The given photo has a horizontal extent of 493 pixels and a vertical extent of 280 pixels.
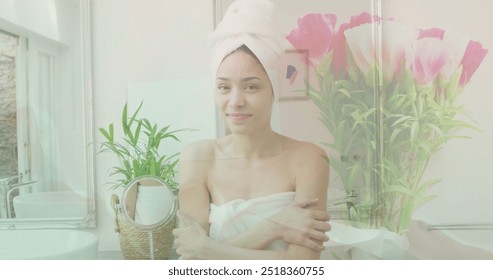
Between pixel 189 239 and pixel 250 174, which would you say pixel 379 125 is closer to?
pixel 250 174

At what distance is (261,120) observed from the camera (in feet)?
5.11

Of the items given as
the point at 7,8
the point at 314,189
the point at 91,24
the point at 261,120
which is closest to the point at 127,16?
the point at 91,24

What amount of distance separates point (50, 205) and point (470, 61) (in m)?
1.65

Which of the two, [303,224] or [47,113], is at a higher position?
[47,113]

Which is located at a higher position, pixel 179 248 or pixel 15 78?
pixel 15 78

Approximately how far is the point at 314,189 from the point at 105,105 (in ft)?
2.69

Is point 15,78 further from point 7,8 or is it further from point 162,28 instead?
point 162,28

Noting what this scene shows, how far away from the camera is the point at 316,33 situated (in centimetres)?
157

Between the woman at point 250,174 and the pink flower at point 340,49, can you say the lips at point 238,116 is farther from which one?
the pink flower at point 340,49

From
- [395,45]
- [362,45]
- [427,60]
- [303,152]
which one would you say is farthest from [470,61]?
[303,152]

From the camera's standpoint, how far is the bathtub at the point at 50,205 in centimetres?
A: 164

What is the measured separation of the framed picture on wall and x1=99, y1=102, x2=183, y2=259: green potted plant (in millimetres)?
443

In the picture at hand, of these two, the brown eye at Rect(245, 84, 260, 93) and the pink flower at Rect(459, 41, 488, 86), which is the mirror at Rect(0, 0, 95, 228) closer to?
the brown eye at Rect(245, 84, 260, 93)

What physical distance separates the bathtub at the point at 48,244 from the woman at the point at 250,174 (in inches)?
14.8
